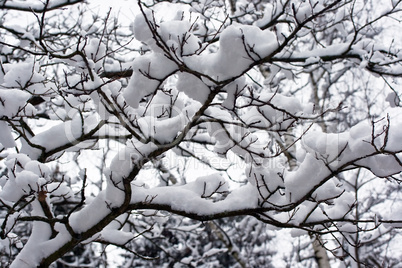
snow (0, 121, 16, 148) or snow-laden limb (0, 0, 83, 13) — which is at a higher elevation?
snow-laden limb (0, 0, 83, 13)

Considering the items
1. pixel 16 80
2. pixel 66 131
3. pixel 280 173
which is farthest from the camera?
pixel 66 131

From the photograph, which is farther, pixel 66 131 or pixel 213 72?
pixel 66 131

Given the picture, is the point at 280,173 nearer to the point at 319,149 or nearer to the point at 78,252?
the point at 319,149

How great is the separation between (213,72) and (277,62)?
7.21ft

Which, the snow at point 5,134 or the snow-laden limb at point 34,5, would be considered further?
the snow-laden limb at point 34,5

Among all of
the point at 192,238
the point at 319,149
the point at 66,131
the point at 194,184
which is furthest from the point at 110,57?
the point at 192,238

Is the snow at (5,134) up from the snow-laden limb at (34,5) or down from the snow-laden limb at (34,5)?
down

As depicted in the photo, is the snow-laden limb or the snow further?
the snow-laden limb

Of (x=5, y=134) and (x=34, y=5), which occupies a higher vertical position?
(x=34, y=5)

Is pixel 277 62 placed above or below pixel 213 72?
above

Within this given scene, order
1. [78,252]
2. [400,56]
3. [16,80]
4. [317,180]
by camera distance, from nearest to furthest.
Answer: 1. [317,180]
2. [16,80]
3. [400,56]
4. [78,252]

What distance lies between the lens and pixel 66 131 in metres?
2.64

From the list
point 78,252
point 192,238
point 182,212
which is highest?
point 192,238

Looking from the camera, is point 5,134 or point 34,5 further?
point 34,5
